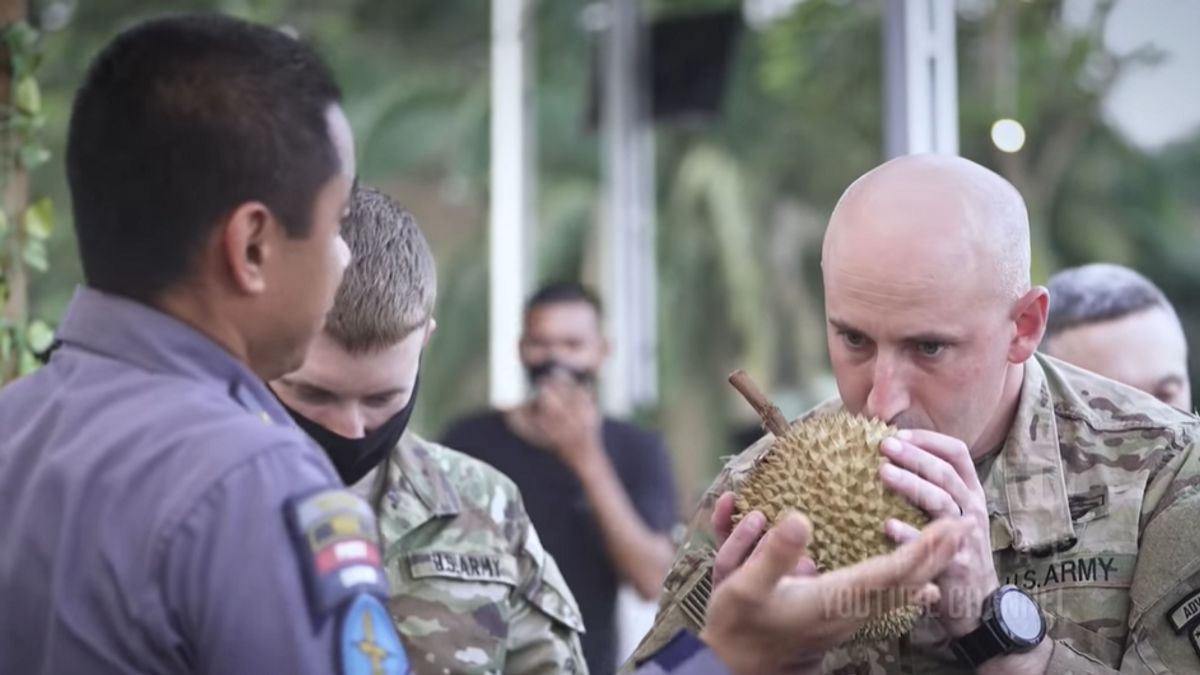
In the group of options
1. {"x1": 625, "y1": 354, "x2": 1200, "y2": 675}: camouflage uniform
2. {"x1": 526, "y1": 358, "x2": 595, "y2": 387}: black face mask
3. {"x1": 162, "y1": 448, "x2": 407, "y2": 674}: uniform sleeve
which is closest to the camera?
{"x1": 162, "y1": 448, "x2": 407, "y2": 674}: uniform sleeve

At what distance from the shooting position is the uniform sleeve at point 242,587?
61.4 inches

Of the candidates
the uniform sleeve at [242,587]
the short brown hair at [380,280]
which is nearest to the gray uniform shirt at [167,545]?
the uniform sleeve at [242,587]

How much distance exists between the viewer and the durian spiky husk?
2.16 meters

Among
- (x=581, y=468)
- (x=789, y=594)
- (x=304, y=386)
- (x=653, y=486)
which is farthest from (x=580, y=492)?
(x=789, y=594)

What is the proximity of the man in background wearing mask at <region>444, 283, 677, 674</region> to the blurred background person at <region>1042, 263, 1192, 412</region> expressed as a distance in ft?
6.10

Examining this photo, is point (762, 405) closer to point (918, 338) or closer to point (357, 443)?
point (918, 338)

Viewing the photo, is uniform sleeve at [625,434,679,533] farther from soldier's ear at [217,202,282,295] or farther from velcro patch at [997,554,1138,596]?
soldier's ear at [217,202,282,295]

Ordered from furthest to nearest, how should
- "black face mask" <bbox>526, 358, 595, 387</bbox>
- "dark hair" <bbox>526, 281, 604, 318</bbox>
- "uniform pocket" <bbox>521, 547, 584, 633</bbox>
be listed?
"dark hair" <bbox>526, 281, 604, 318</bbox>, "black face mask" <bbox>526, 358, 595, 387</bbox>, "uniform pocket" <bbox>521, 547, 584, 633</bbox>

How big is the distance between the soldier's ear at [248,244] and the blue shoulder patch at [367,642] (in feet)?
1.26

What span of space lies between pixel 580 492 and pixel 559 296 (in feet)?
2.98

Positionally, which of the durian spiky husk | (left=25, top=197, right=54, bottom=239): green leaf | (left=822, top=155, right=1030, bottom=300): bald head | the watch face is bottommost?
the watch face

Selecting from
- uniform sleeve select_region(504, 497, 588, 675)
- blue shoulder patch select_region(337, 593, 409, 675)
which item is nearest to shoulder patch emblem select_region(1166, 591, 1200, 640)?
uniform sleeve select_region(504, 497, 588, 675)

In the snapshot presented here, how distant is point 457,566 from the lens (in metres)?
2.83

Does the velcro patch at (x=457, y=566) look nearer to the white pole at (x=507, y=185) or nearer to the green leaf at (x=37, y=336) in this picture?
the green leaf at (x=37, y=336)
